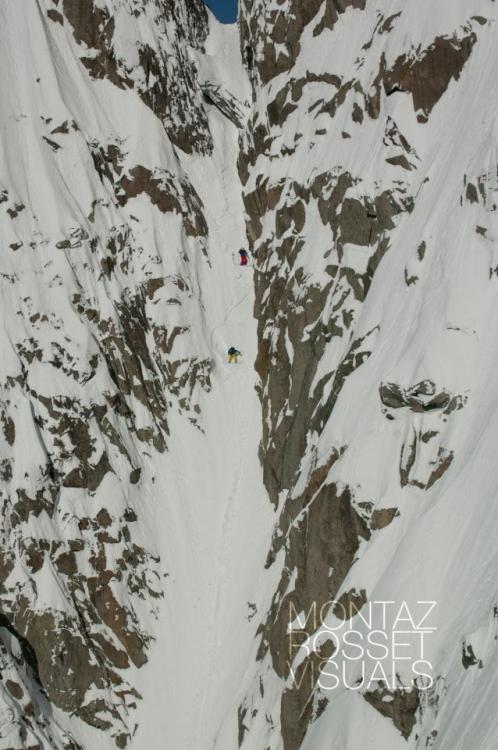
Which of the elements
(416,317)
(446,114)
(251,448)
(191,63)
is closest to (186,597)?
(251,448)

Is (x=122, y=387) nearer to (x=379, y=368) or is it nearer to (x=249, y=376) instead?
(x=249, y=376)

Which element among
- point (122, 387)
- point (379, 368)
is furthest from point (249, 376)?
point (379, 368)

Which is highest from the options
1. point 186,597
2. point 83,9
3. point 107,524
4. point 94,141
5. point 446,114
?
point 83,9

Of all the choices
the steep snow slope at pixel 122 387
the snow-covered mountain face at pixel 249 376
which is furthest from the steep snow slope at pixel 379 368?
the steep snow slope at pixel 122 387

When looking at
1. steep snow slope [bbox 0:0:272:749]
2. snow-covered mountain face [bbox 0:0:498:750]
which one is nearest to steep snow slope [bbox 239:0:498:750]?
snow-covered mountain face [bbox 0:0:498:750]

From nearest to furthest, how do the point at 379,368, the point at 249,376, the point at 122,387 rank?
the point at 379,368
the point at 122,387
the point at 249,376

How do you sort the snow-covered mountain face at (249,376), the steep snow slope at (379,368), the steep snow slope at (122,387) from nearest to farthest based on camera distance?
the steep snow slope at (379,368)
the snow-covered mountain face at (249,376)
the steep snow slope at (122,387)

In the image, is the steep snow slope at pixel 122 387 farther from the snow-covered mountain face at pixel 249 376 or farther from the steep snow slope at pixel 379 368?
the steep snow slope at pixel 379 368

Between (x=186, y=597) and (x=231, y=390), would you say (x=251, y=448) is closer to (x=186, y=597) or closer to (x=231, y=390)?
(x=231, y=390)
